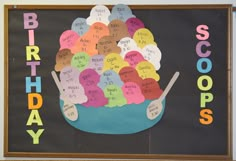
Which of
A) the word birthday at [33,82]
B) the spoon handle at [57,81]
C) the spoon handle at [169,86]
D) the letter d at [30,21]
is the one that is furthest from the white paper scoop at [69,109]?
the spoon handle at [169,86]

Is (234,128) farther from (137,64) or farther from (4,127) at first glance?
(4,127)

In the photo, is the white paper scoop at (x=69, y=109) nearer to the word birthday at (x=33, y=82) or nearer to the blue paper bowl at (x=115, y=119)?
the blue paper bowl at (x=115, y=119)

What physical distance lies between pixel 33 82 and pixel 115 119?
63cm

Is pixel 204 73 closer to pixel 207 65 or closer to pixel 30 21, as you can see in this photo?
pixel 207 65

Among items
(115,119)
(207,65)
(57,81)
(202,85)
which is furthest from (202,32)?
(57,81)

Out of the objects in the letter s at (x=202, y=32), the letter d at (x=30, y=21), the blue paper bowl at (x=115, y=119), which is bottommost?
the blue paper bowl at (x=115, y=119)

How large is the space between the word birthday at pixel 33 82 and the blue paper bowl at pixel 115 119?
0.25m

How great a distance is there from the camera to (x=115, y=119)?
→ 210cm

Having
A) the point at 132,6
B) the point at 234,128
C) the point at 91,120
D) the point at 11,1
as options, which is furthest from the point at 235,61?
the point at 11,1

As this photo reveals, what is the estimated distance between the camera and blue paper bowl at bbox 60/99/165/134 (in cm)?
209

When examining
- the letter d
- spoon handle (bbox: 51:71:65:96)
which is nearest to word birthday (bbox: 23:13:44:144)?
the letter d

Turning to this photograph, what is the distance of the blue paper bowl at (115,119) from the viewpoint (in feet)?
6.86

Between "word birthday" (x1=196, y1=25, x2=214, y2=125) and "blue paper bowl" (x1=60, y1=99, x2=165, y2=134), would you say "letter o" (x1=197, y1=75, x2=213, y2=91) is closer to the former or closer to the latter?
"word birthday" (x1=196, y1=25, x2=214, y2=125)

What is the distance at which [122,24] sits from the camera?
2109 mm
